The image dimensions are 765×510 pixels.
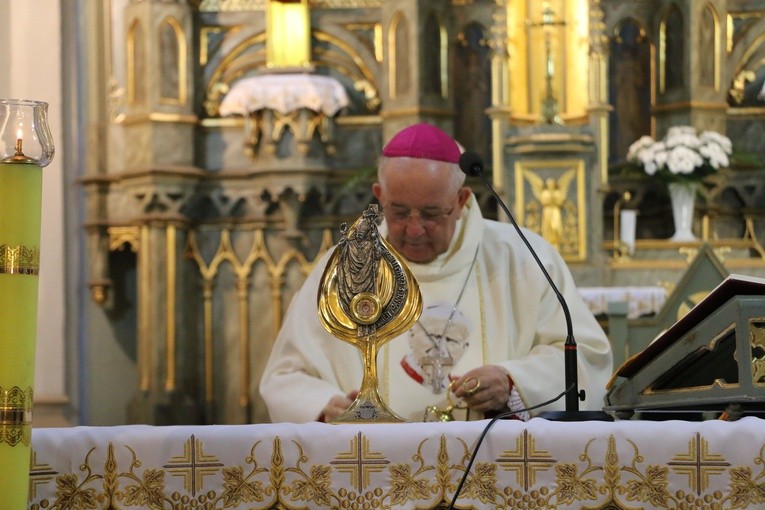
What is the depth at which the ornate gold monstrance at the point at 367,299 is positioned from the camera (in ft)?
10.4

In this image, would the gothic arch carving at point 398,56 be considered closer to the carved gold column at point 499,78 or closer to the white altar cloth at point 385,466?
the carved gold column at point 499,78

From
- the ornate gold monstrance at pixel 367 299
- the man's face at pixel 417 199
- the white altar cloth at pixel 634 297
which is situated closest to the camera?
the ornate gold monstrance at pixel 367 299

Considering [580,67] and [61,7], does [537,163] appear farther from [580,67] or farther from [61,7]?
[61,7]

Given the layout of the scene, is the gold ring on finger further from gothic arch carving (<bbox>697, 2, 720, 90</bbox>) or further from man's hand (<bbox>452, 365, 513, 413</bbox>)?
gothic arch carving (<bbox>697, 2, 720, 90</bbox>)

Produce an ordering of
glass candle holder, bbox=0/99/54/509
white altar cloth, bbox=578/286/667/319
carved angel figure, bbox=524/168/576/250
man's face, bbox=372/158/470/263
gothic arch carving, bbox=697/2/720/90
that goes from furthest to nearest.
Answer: gothic arch carving, bbox=697/2/720/90 → carved angel figure, bbox=524/168/576/250 → white altar cloth, bbox=578/286/667/319 → man's face, bbox=372/158/470/263 → glass candle holder, bbox=0/99/54/509

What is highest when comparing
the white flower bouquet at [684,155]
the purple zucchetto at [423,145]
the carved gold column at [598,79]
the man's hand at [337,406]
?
the carved gold column at [598,79]

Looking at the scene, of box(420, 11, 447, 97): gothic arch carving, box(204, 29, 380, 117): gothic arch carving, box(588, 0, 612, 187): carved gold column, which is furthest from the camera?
box(204, 29, 380, 117): gothic arch carving

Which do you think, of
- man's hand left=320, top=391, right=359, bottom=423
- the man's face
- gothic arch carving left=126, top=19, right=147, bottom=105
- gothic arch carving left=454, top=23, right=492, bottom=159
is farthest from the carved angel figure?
man's hand left=320, top=391, right=359, bottom=423

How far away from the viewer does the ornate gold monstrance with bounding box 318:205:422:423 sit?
10.4 ft

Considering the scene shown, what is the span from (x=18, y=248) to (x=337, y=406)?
1626mm

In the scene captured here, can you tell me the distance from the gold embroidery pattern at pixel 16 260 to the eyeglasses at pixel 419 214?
217cm

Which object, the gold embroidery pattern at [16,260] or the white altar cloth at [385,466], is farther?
the white altar cloth at [385,466]

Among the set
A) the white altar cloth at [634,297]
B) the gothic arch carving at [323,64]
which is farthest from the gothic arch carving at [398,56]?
the white altar cloth at [634,297]

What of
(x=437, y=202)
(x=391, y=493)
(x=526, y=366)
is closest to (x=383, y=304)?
(x=391, y=493)
